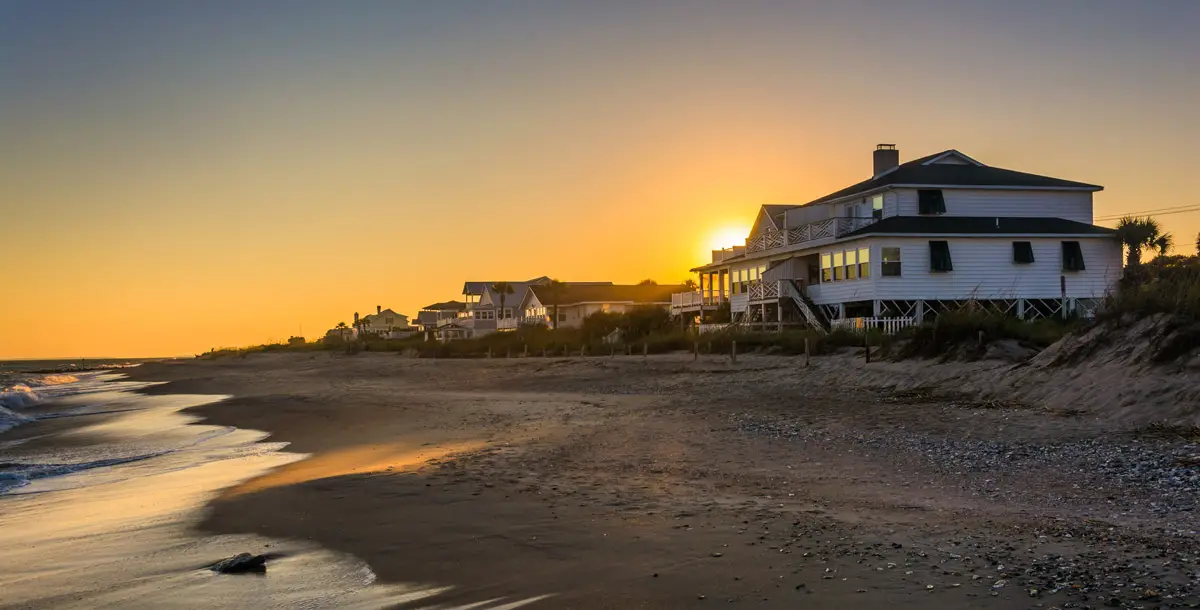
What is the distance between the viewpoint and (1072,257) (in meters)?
40.3

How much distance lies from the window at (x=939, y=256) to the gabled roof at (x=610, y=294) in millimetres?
45226

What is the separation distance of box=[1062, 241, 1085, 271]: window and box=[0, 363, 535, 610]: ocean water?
115 feet

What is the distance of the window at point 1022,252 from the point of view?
39.8 metres

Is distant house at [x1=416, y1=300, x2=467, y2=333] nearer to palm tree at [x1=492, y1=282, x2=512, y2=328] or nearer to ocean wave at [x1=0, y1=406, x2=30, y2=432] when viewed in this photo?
palm tree at [x1=492, y1=282, x2=512, y2=328]


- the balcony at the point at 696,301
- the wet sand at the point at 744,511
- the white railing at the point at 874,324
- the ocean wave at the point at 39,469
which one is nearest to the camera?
the wet sand at the point at 744,511

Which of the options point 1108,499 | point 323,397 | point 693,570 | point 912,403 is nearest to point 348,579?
point 693,570

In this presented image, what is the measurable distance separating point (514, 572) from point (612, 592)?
3.67 ft

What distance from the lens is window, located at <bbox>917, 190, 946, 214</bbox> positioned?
136 feet

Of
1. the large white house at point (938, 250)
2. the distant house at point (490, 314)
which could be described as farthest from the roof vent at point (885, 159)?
the distant house at point (490, 314)

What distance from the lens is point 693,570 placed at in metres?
7.38

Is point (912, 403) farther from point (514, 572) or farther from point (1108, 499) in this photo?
point (514, 572)

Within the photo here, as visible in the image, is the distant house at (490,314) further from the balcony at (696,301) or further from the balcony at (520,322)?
the balcony at (696,301)

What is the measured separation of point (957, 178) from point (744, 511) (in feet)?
123

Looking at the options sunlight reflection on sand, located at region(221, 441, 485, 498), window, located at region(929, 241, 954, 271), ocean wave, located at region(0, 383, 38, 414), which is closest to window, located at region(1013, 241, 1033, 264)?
window, located at region(929, 241, 954, 271)
